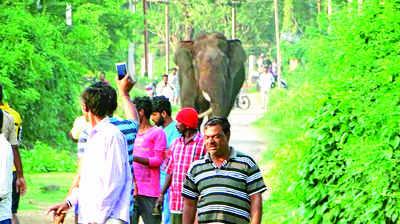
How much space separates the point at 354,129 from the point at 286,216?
1933mm

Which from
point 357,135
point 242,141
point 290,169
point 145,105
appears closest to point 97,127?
point 357,135

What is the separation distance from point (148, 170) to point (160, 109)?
1.18 m

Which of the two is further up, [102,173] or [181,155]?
[102,173]

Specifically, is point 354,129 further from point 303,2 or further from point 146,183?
point 303,2

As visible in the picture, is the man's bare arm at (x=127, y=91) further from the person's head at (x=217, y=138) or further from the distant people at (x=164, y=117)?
the distant people at (x=164, y=117)

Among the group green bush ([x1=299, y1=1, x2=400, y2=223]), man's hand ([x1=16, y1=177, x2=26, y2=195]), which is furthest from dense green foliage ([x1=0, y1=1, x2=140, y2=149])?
green bush ([x1=299, y1=1, x2=400, y2=223])

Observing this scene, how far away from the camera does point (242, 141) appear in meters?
27.7

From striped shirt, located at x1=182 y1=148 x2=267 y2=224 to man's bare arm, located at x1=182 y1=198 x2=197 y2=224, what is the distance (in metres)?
0.13

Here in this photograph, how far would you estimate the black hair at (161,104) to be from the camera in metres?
11.3

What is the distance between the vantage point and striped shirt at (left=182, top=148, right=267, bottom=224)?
25.1 ft

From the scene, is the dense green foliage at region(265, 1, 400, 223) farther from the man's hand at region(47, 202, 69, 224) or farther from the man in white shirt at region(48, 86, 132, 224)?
the man's hand at region(47, 202, 69, 224)

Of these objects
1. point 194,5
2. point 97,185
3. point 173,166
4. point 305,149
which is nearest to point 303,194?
point 305,149

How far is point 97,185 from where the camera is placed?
7.12 m

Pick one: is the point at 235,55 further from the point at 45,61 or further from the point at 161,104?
the point at 161,104
